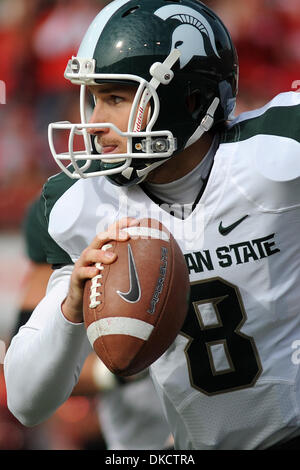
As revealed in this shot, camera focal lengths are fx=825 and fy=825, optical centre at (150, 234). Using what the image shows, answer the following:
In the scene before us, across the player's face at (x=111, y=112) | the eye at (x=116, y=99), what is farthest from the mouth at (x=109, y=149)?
the eye at (x=116, y=99)

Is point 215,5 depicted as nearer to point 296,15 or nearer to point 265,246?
point 296,15

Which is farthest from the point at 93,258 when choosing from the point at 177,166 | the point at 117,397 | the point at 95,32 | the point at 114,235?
the point at 117,397

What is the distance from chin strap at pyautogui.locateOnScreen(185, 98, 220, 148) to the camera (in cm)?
217

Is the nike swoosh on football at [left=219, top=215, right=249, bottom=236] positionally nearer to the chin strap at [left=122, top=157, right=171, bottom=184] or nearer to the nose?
the chin strap at [left=122, top=157, right=171, bottom=184]

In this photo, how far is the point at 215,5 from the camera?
470cm

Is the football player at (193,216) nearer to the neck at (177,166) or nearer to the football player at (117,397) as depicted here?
the neck at (177,166)

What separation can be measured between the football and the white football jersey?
0.24 metres

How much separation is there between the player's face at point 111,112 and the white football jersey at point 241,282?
0.16 metres

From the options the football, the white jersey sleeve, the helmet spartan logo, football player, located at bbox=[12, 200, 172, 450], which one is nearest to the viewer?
the football

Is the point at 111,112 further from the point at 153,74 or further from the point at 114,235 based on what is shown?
the point at 114,235

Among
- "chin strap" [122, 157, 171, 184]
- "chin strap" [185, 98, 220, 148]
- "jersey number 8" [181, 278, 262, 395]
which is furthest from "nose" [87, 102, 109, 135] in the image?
"jersey number 8" [181, 278, 262, 395]

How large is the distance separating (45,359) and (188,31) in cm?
92

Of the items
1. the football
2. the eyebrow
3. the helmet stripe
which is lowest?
the football
